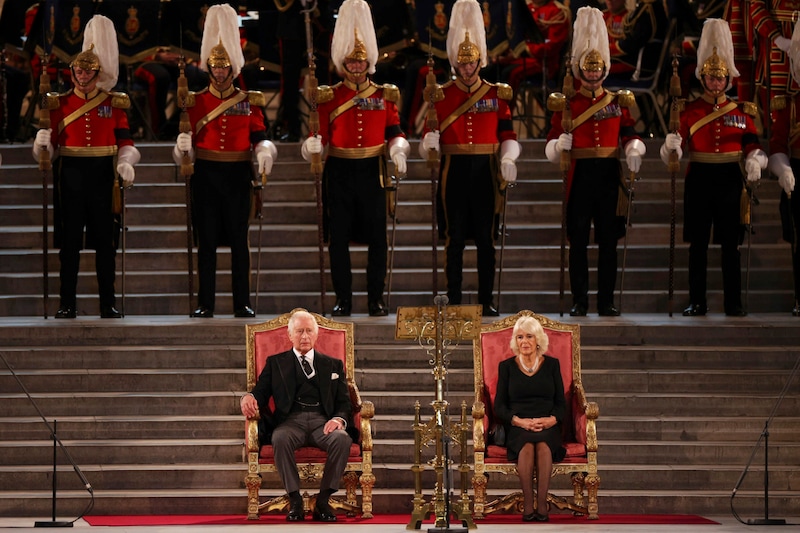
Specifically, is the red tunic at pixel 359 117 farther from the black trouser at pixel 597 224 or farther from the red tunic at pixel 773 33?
the red tunic at pixel 773 33

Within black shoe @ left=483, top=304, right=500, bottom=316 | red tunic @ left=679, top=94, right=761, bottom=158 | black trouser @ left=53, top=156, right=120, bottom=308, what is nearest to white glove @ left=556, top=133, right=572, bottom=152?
red tunic @ left=679, top=94, right=761, bottom=158

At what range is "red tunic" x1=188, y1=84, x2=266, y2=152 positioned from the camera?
12281 mm

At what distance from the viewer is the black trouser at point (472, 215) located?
40.2 ft

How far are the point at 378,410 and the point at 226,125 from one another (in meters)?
2.49

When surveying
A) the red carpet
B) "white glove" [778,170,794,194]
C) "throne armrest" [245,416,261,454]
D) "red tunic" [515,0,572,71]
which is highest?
"red tunic" [515,0,572,71]

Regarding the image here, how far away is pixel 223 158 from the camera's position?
12.3 metres

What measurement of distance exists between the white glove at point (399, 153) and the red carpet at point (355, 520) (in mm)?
2736

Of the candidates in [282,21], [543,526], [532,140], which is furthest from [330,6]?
[543,526]

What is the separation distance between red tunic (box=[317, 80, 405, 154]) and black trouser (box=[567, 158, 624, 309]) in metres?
1.37

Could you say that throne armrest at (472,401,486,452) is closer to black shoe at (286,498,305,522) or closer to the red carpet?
the red carpet

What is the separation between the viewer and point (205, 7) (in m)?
14.7

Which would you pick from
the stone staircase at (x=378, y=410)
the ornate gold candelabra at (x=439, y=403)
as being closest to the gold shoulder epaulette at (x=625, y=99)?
the stone staircase at (x=378, y=410)

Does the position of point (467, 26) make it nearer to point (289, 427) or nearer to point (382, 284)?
point (382, 284)

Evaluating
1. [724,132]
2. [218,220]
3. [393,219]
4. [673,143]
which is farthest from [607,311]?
[218,220]
